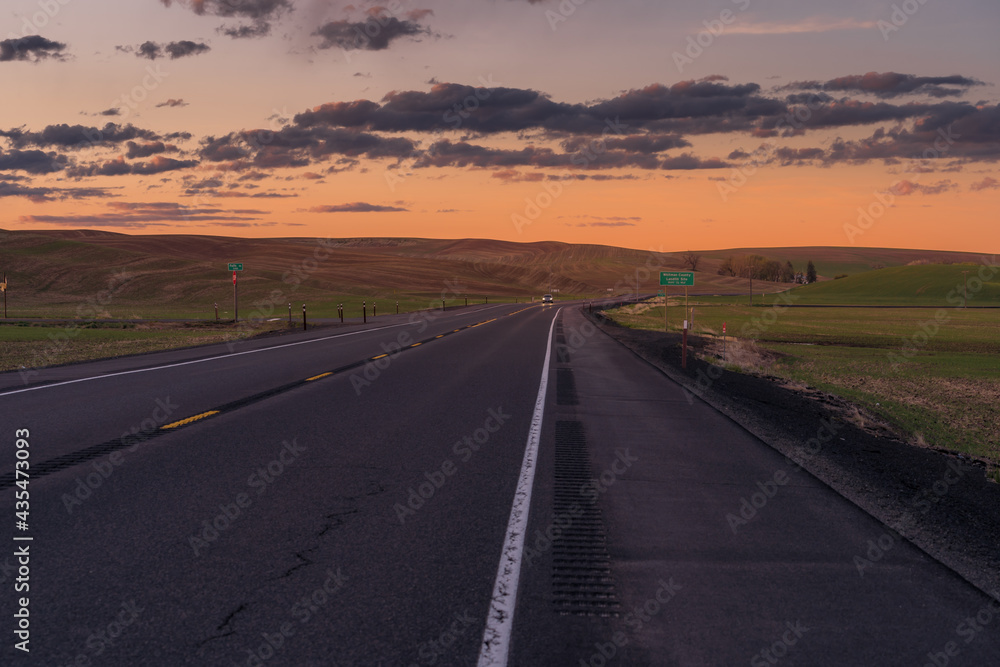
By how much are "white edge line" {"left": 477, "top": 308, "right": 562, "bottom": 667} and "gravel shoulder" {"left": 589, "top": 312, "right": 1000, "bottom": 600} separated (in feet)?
8.03

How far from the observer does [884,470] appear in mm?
8602

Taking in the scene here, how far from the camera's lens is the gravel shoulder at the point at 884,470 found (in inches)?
229

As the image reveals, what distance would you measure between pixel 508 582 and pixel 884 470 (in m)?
5.76

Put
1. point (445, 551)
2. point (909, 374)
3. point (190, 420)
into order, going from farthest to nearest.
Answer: point (909, 374) < point (190, 420) < point (445, 551)

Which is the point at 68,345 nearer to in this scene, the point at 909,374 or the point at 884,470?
the point at 884,470

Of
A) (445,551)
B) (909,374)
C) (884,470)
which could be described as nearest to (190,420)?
(445,551)

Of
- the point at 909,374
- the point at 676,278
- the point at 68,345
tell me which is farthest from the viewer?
the point at 676,278

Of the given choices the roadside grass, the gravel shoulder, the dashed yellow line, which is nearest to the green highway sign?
the roadside grass

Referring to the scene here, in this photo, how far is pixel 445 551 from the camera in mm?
5230

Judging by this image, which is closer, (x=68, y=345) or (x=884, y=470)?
(x=884, y=470)

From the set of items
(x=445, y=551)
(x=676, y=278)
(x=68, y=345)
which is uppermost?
(x=676, y=278)

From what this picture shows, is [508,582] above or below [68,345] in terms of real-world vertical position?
above

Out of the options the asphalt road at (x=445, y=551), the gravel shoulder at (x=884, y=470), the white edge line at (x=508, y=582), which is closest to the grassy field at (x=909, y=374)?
the gravel shoulder at (x=884, y=470)

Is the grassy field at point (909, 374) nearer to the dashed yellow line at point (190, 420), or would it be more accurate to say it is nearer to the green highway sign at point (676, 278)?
the green highway sign at point (676, 278)
